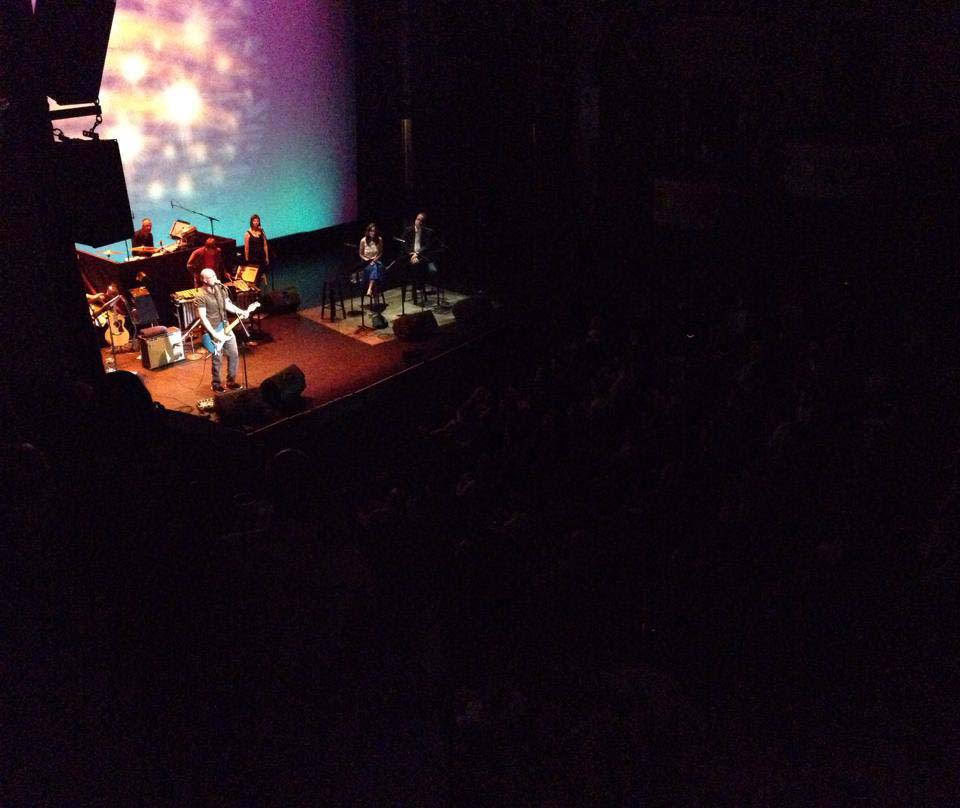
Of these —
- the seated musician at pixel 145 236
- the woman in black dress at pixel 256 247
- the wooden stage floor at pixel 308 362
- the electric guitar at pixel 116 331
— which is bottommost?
the wooden stage floor at pixel 308 362

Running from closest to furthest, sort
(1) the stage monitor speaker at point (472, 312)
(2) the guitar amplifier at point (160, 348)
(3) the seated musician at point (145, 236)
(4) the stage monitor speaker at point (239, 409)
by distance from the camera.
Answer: (4) the stage monitor speaker at point (239, 409)
(2) the guitar amplifier at point (160, 348)
(3) the seated musician at point (145, 236)
(1) the stage monitor speaker at point (472, 312)

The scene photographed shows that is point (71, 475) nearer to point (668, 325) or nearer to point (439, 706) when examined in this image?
point (439, 706)

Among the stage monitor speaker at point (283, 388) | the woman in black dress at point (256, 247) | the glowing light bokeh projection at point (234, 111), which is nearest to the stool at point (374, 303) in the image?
the woman in black dress at point (256, 247)

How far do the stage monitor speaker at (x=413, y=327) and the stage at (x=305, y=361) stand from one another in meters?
0.10

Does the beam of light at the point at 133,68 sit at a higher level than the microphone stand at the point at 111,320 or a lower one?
higher

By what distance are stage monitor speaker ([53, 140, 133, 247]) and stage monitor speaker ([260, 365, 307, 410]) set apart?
1760 millimetres

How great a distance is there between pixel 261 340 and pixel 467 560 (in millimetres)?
5549

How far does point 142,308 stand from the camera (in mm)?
8633

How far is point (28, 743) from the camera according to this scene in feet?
11.1

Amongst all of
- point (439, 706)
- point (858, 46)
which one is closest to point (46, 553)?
point (439, 706)

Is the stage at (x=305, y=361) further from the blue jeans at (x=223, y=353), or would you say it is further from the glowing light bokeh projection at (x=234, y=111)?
the glowing light bokeh projection at (x=234, y=111)

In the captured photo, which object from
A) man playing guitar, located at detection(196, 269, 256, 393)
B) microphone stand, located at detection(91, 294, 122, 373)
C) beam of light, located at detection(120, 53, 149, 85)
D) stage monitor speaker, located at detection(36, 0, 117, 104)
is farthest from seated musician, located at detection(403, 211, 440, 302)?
stage monitor speaker, located at detection(36, 0, 117, 104)

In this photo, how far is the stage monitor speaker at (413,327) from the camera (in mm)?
8938

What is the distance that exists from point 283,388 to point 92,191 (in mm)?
2191
